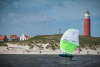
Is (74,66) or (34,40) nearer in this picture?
(74,66)

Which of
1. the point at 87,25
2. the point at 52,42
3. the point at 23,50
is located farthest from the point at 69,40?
the point at 52,42

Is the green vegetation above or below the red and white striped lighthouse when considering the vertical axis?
below

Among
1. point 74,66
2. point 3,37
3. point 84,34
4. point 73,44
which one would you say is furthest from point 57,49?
point 74,66

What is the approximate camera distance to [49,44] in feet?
371

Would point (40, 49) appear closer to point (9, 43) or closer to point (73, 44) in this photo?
point (9, 43)

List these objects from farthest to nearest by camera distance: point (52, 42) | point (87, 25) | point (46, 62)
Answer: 1. point (52, 42)
2. point (87, 25)
3. point (46, 62)

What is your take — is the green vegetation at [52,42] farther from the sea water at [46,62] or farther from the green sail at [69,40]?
the green sail at [69,40]

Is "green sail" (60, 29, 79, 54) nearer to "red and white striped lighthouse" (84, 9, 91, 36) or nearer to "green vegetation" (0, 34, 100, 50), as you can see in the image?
"green vegetation" (0, 34, 100, 50)

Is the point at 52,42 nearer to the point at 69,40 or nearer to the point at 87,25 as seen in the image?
the point at 87,25

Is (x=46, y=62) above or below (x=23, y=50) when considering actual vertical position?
below

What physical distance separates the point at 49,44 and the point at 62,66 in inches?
2753

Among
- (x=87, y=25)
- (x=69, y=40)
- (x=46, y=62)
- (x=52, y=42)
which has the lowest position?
(x=46, y=62)

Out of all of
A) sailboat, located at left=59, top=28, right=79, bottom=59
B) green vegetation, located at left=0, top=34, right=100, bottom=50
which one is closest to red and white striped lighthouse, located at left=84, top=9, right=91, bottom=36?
green vegetation, located at left=0, top=34, right=100, bottom=50

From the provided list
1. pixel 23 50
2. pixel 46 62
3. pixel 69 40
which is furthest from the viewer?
pixel 23 50
